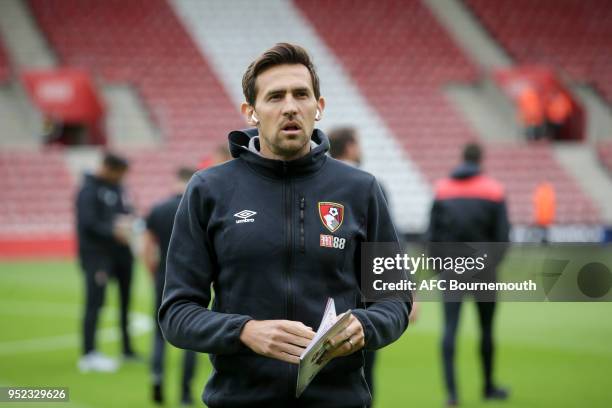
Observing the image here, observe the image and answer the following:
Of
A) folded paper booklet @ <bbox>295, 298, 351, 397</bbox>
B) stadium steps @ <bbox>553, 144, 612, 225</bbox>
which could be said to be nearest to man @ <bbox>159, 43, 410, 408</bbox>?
folded paper booklet @ <bbox>295, 298, 351, 397</bbox>

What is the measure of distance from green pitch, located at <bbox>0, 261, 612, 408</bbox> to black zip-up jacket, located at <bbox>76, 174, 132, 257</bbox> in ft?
4.26

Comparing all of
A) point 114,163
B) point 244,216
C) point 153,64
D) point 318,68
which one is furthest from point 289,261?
point 318,68

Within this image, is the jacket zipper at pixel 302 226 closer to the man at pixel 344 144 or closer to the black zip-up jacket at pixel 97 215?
the man at pixel 344 144

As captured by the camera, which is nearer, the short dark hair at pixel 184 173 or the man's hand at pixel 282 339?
the man's hand at pixel 282 339

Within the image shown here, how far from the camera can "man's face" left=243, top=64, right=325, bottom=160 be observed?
2947 mm

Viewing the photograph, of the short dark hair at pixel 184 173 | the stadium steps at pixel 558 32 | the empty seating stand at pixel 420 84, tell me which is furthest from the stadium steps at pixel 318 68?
the short dark hair at pixel 184 173

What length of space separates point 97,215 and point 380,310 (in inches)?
278

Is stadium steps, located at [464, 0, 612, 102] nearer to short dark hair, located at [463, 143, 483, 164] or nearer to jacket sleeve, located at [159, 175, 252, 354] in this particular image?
short dark hair, located at [463, 143, 483, 164]

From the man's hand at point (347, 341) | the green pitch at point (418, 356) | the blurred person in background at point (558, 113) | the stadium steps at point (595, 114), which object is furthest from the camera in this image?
the stadium steps at point (595, 114)

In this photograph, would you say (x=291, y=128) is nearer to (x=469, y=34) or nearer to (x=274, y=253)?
(x=274, y=253)

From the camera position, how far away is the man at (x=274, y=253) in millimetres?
2900

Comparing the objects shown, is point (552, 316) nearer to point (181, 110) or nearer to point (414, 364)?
point (414, 364)

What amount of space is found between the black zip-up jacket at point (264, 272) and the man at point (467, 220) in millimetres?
4676

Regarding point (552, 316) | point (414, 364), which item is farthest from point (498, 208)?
point (552, 316)
